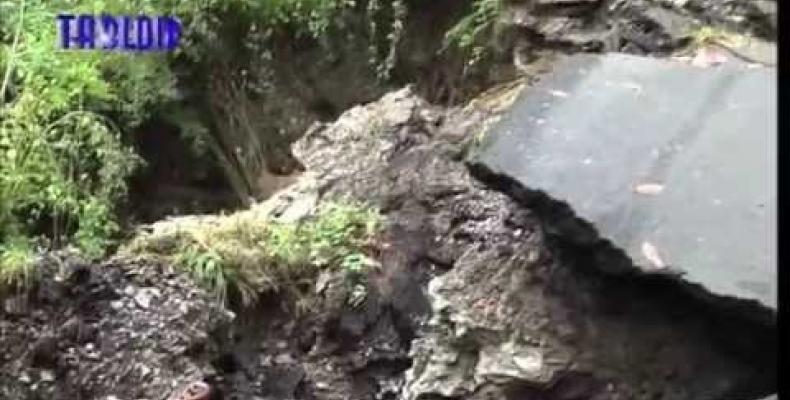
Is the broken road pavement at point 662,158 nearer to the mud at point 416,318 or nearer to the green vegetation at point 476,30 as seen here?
the mud at point 416,318

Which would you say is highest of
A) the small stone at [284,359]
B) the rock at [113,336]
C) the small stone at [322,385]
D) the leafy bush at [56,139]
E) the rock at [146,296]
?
the leafy bush at [56,139]

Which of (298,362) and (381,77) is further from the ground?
(381,77)

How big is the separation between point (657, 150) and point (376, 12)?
4.96ft

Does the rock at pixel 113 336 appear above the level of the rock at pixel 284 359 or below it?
Result: above

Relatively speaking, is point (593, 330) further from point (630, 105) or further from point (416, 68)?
point (416, 68)

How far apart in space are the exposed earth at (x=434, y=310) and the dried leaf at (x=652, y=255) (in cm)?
2

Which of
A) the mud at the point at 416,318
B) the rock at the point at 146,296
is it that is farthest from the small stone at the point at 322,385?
the rock at the point at 146,296

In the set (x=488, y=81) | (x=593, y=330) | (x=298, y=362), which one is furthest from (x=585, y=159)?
(x=488, y=81)

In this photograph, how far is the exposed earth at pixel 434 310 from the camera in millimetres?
1622

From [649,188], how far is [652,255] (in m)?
0.10

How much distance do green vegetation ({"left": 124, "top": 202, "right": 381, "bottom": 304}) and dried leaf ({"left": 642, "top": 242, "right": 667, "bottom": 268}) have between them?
88 centimetres

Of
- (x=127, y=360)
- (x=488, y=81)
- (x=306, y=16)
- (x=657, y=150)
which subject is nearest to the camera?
(x=657, y=150)

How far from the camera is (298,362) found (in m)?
2.28

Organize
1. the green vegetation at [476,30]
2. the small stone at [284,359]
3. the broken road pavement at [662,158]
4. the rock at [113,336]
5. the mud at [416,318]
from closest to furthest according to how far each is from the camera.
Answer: the broken road pavement at [662,158] → the mud at [416,318] → the rock at [113,336] → the small stone at [284,359] → the green vegetation at [476,30]
